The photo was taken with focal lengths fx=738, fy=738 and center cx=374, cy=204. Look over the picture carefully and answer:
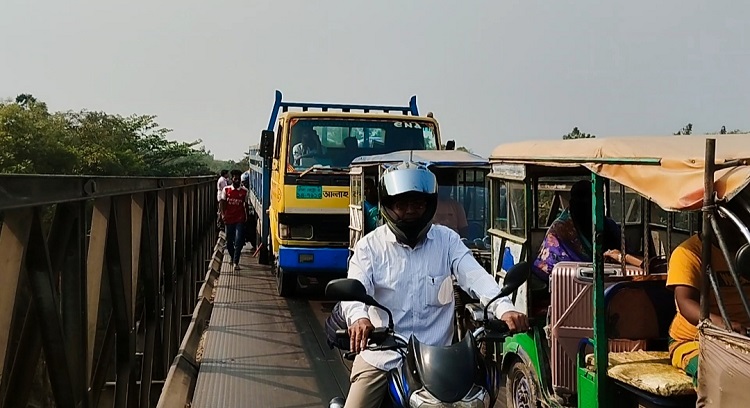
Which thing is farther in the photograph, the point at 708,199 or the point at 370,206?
the point at 370,206

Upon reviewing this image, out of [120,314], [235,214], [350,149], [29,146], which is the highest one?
[29,146]

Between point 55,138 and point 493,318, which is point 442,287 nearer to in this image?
point 493,318

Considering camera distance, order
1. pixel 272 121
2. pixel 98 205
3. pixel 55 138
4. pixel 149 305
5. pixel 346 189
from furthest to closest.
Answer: pixel 55 138
pixel 272 121
pixel 346 189
pixel 149 305
pixel 98 205

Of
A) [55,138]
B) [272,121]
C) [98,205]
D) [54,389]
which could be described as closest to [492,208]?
[98,205]

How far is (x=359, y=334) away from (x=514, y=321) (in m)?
0.59

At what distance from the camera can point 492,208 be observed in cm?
570

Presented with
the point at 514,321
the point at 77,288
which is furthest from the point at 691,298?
the point at 77,288

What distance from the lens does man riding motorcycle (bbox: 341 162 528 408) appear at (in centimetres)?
288

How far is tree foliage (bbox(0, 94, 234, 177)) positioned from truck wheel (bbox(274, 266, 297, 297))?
8.33 metres

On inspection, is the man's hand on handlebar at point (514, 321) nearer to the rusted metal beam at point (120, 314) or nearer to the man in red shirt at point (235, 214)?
the rusted metal beam at point (120, 314)

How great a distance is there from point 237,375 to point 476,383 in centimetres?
430

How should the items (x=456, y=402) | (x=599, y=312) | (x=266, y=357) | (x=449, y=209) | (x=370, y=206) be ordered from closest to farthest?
(x=456, y=402), (x=599, y=312), (x=266, y=357), (x=449, y=209), (x=370, y=206)

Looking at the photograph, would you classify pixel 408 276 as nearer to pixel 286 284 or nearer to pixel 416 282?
pixel 416 282

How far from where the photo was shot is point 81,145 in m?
33.8
